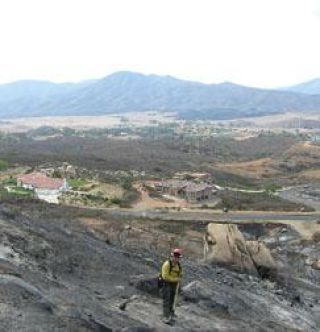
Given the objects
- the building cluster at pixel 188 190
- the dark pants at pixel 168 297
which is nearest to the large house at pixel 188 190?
the building cluster at pixel 188 190

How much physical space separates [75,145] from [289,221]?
288ft

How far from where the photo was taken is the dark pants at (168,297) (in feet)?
43.6

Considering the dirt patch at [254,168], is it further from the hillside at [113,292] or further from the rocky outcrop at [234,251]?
the hillside at [113,292]

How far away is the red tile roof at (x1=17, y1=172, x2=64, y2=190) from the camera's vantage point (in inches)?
2328

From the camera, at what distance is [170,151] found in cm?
12150

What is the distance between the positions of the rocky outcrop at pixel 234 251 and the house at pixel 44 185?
1351 inches

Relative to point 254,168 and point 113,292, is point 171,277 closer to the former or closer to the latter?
point 113,292

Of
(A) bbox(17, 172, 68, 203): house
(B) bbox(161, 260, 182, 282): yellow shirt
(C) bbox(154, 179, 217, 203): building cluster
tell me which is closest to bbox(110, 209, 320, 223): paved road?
(A) bbox(17, 172, 68, 203): house

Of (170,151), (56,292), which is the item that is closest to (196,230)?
(56,292)

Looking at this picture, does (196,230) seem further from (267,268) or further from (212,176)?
(212,176)

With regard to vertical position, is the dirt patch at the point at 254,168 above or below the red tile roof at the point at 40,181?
below

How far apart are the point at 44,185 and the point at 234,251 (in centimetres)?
3984

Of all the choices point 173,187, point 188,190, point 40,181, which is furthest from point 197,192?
point 40,181

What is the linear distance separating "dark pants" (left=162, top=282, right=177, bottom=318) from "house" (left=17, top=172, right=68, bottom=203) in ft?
137
